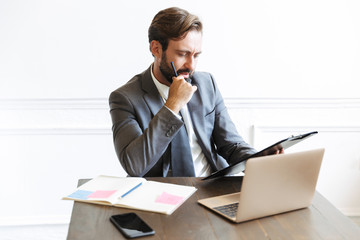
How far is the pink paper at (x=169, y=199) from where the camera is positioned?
1337 mm

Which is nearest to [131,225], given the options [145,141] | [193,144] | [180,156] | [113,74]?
[145,141]

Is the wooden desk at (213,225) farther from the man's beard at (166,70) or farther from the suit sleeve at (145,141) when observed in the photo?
the man's beard at (166,70)

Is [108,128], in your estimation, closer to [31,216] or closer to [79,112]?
[79,112]

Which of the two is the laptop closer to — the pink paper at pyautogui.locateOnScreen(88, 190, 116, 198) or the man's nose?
the pink paper at pyautogui.locateOnScreen(88, 190, 116, 198)

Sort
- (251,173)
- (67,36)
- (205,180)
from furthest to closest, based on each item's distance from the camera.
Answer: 1. (67,36)
2. (205,180)
3. (251,173)

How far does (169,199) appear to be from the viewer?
1.36 metres

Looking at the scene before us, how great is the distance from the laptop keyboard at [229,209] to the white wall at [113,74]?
1.50m

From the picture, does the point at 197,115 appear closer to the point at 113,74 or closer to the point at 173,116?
the point at 173,116

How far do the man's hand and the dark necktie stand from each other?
0.16m

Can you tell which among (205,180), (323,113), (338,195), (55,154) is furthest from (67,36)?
(338,195)

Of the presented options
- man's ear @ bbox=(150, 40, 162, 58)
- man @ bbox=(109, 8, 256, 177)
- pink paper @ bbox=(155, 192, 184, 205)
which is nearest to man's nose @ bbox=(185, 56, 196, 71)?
man @ bbox=(109, 8, 256, 177)

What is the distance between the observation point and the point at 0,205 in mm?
2766

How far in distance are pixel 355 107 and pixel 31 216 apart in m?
2.14

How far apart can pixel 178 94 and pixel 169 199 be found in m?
0.53
